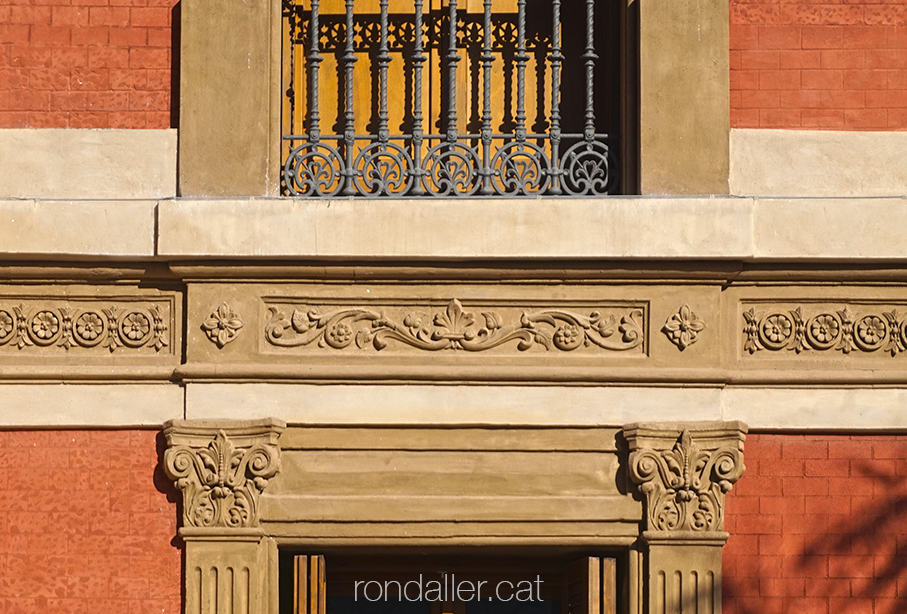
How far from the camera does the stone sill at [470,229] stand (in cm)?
818

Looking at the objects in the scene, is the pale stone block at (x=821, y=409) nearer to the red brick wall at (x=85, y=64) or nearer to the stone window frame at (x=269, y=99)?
the stone window frame at (x=269, y=99)

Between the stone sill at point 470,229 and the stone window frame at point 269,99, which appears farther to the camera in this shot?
the stone window frame at point 269,99

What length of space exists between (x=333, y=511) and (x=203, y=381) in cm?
89

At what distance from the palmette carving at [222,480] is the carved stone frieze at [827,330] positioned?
2451 millimetres

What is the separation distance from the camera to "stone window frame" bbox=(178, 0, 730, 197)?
27.4 feet

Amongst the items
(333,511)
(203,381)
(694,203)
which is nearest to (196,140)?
(203,381)

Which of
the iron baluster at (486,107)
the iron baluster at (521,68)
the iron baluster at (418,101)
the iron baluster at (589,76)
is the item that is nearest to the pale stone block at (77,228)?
the iron baluster at (418,101)

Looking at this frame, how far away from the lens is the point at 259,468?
8148 mm

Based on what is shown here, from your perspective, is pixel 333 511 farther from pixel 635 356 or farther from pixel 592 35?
pixel 592 35

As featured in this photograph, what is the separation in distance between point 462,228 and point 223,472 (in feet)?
5.41

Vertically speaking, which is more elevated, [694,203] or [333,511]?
[694,203]

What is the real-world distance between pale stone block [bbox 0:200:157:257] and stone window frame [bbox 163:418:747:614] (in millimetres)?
919

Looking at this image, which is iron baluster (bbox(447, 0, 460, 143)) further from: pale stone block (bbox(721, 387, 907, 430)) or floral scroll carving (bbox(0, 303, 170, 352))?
pale stone block (bbox(721, 387, 907, 430))

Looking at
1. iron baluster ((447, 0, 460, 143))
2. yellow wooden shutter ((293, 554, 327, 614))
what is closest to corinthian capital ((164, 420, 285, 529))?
yellow wooden shutter ((293, 554, 327, 614))
